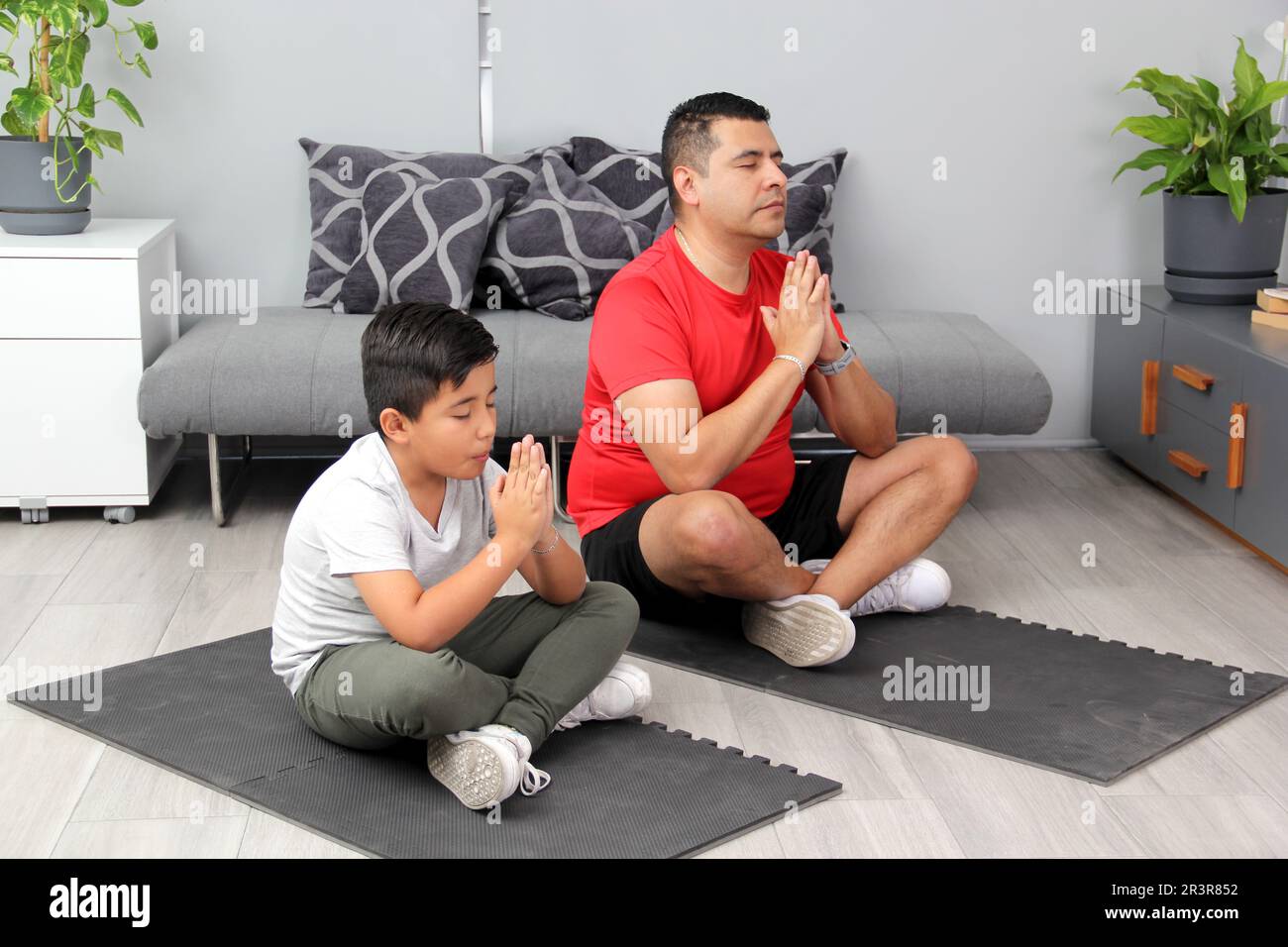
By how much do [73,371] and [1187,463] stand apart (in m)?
A: 2.49

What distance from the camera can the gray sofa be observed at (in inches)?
125

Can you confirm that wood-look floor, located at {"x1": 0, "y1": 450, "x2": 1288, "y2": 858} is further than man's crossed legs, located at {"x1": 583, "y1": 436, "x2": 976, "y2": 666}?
No

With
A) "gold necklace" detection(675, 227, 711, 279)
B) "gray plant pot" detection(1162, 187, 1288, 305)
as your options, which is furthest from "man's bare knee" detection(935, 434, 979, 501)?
"gray plant pot" detection(1162, 187, 1288, 305)

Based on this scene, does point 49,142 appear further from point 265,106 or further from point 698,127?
point 698,127

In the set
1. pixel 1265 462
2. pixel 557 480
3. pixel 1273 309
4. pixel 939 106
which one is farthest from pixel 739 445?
pixel 939 106

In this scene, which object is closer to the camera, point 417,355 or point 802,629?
point 417,355

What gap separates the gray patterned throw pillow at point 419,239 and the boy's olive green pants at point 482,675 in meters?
1.41

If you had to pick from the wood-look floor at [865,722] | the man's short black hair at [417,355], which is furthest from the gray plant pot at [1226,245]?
the man's short black hair at [417,355]

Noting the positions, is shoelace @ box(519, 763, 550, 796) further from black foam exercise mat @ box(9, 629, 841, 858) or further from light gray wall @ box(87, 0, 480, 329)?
light gray wall @ box(87, 0, 480, 329)

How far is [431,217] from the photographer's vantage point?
3.51 meters

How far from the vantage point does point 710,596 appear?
2.67 metres

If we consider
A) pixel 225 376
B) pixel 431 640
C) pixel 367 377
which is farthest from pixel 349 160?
pixel 431 640

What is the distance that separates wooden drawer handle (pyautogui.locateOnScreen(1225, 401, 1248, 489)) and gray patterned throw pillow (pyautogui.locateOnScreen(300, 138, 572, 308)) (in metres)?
1.73

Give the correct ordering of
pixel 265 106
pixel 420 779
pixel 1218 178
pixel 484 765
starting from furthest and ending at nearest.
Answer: pixel 265 106, pixel 1218 178, pixel 420 779, pixel 484 765
